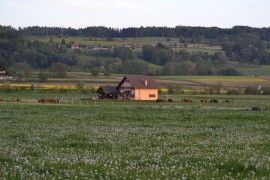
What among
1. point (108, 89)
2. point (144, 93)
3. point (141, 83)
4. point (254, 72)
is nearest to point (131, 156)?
point (108, 89)

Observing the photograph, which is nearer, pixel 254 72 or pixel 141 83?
pixel 141 83

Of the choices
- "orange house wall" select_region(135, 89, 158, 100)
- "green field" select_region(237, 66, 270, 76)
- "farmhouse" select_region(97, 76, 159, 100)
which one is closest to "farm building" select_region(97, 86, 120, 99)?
"farmhouse" select_region(97, 76, 159, 100)

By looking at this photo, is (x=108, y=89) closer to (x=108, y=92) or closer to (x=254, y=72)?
(x=108, y=92)

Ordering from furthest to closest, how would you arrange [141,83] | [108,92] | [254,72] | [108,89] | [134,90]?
[254,72]
[141,83]
[134,90]
[108,89]
[108,92]

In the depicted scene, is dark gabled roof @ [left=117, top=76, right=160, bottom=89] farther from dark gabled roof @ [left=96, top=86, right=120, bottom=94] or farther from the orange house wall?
dark gabled roof @ [left=96, top=86, right=120, bottom=94]

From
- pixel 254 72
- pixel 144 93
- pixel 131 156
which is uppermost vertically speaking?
pixel 131 156

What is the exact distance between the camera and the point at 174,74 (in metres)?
178

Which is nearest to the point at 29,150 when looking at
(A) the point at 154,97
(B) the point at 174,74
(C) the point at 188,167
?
(C) the point at 188,167

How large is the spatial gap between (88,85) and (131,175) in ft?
373

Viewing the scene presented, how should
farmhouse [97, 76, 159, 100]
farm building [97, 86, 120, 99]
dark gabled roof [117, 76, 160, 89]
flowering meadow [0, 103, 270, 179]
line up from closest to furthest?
flowering meadow [0, 103, 270, 179]
farm building [97, 86, 120, 99]
farmhouse [97, 76, 159, 100]
dark gabled roof [117, 76, 160, 89]

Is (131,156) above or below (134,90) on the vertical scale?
above

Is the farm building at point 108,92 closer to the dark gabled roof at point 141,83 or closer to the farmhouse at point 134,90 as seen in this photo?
the farmhouse at point 134,90

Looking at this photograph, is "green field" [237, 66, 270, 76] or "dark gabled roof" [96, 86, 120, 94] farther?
"green field" [237, 66, 270, 76]

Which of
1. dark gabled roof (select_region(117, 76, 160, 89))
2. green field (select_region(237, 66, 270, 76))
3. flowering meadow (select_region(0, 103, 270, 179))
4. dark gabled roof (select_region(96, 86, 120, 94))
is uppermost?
flowering meadow (select_region(0, 103, 270, 179))
